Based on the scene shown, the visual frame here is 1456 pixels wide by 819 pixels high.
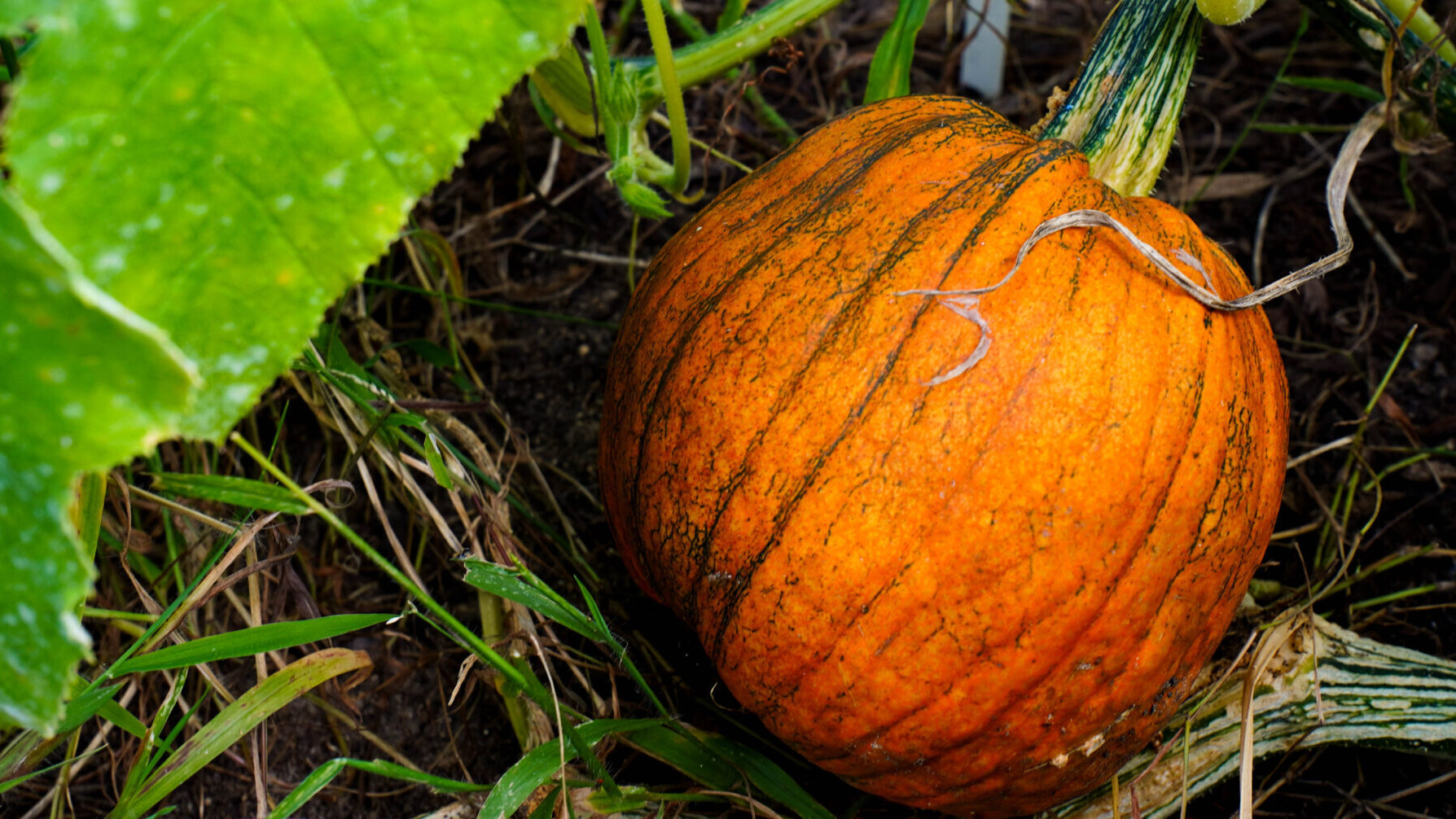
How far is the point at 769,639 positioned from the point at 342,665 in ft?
1.78

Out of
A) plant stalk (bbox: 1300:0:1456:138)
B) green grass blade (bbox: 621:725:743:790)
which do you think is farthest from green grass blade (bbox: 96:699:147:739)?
plant stalk (bbox: 1300:0:1456:138)

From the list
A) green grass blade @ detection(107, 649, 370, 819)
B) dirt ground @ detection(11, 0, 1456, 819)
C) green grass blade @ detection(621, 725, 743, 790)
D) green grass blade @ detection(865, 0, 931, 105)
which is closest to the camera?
green grass blade @ detection(107, 649, 370, 819)

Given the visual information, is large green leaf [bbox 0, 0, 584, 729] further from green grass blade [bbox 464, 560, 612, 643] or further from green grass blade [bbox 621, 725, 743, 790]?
green grass blade [bbox 621, 725, 743, 790]

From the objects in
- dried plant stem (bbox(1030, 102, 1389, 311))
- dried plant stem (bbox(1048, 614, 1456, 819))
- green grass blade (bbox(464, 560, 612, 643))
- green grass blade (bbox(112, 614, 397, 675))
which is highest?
dried plant stem (bbox(1030, 102, 1389, 311))

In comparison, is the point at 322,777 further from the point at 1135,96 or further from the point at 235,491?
the point at 1135,96

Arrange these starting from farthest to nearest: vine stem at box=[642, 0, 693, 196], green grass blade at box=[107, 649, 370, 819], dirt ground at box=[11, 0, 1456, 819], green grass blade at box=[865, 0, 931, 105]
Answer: green grass blade at box=[865, 0, 931, 105] < dirt ground at box=[11, 0, 1456, 819] < vine stem at box=[642, 0, 693, 196] < green grass blade at box=[107, 649, 370, 819]

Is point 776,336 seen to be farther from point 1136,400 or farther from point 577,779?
point 577,779

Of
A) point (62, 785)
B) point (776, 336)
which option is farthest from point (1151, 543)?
point (62, 785)

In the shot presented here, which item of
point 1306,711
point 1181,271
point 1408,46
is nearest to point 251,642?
point 1181,271

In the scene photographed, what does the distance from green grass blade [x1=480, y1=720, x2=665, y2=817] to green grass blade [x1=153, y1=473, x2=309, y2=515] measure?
1.31ft

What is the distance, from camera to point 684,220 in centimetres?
216

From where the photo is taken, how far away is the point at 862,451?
1148mm

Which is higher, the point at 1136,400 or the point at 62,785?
the point at 1136,400

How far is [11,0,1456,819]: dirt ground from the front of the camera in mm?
1597
